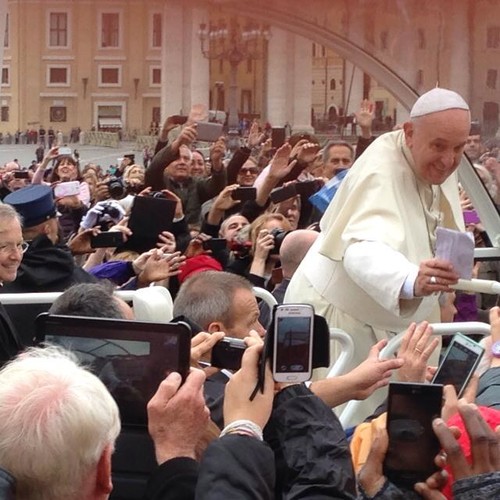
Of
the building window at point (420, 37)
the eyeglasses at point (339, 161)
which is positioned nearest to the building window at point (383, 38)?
the building window at point (420, 37)

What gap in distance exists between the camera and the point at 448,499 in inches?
90.1

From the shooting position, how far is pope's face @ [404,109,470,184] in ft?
12.4

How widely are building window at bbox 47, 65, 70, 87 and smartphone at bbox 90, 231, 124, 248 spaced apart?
1983 inches

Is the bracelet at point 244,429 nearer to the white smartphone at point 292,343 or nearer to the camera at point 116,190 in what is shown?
the white smartphone at point 292,343

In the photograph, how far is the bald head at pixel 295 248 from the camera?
4629 mm

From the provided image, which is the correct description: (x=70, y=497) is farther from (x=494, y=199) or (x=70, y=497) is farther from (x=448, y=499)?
(x=494, y=199)

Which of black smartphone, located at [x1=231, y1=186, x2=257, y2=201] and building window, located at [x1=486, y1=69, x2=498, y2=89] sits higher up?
building window, located at [x1=486, y1=69, x2=498, y2=89]

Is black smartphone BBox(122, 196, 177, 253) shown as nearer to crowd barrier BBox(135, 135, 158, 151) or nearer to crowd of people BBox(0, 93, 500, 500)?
crowd of people BBox(0, 93, 500, 500)

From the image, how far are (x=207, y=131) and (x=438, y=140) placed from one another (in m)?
4.18

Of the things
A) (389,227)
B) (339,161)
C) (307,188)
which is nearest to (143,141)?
(339,161)

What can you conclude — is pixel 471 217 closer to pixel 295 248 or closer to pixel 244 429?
pixel 295 248

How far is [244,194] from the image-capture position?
267 inches

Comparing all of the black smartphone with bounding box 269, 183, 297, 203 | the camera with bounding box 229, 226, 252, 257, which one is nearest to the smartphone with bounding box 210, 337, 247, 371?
the camera with bounding box 229, 226, 252, 257

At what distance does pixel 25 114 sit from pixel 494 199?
170 feet
